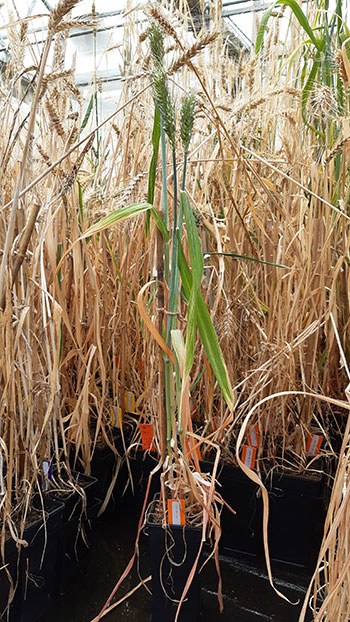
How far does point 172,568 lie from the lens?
0.82 metres

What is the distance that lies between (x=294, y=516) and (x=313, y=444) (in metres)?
0.17

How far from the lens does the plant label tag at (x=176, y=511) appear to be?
787 mm

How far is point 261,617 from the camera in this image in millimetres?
937

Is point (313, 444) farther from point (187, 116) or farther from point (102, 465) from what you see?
point (187, 116)

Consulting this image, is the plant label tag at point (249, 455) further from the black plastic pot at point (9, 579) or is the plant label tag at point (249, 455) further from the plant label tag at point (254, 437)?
the black plastic pot at point (9, 579)

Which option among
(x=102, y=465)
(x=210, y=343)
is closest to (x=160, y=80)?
(x=210, y=343)

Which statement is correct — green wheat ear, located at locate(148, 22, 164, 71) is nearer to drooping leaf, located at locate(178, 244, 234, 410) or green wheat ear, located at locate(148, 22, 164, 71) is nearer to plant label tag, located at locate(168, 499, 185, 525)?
drooping leaf, located at locate(178, 244, 234, 410)

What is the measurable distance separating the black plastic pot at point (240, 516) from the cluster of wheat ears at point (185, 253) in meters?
0.06

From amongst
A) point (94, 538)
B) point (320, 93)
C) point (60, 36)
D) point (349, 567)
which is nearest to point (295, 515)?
point (94, 538)

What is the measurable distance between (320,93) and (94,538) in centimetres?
109

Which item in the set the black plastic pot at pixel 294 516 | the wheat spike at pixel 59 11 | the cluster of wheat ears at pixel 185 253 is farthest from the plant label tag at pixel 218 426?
the wheat spike at pixel 59 11

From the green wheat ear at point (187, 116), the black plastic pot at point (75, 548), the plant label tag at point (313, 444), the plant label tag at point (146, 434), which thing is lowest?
the black plastic pot at point (75, 548)

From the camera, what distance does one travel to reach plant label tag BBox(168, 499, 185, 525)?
787 mm

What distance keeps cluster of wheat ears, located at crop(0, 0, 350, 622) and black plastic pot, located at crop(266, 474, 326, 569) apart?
0.17ft
